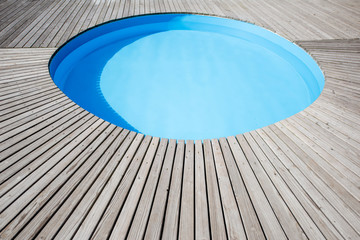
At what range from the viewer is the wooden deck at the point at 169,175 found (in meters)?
1.36

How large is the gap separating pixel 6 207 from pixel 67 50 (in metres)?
3.14

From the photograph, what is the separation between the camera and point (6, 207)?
1407 millimetres

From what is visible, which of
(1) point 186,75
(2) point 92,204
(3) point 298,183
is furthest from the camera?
(1) point 186,75

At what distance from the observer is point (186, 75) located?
4.08m

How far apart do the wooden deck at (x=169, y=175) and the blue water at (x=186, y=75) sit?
899mm

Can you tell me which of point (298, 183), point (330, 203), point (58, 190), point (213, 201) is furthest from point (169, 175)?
point (330, 203)

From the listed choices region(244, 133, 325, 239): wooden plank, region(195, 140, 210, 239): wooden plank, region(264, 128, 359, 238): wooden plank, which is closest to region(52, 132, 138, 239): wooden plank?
region(195, 140, 210, 239): wooden plank

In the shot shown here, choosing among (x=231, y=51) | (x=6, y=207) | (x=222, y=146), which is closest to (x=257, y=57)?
(x=231, y=51)

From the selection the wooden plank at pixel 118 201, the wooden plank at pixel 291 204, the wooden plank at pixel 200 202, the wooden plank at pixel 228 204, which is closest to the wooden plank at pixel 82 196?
the wooden plank at pixel 118 201

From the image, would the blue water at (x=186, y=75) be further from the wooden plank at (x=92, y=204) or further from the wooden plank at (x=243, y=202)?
the wooden plank at (x=92, y=204)

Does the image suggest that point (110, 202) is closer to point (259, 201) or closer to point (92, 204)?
point (92, 204)

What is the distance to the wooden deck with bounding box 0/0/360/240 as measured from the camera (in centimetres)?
136

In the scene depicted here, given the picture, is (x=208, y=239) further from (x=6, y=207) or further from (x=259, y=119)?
(x=259, y=119)

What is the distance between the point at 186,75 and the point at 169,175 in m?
2.73
